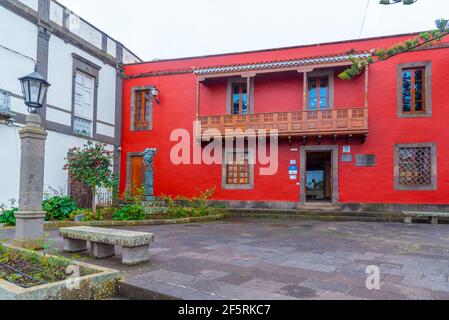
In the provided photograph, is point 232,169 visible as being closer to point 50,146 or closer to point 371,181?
point 371,181

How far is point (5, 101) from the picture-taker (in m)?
10.2

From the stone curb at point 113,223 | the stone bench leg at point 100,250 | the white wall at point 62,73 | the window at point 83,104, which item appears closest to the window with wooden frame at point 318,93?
the stone curb at point 113,223

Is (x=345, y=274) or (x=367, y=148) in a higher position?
(x=367, y=148)

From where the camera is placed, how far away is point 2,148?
33.6 feet

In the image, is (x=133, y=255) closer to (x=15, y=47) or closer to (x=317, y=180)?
(x=15, y=47)

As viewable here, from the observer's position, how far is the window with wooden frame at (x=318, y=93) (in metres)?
13.4

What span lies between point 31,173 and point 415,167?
1260cm

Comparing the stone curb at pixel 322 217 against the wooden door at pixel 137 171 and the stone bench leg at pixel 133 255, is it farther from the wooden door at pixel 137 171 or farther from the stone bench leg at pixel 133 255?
the stone bench leg at pixel 133 255

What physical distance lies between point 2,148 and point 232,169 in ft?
28.1

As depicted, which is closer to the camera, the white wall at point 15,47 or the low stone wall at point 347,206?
the white wall at point 15,47

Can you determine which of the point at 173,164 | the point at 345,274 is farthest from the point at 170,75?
the point at 345,274

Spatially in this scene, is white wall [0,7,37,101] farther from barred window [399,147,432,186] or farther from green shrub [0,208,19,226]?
barred window [399,147,432,186]

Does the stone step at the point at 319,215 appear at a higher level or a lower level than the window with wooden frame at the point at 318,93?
lower

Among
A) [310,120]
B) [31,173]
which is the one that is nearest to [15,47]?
[31,173]
